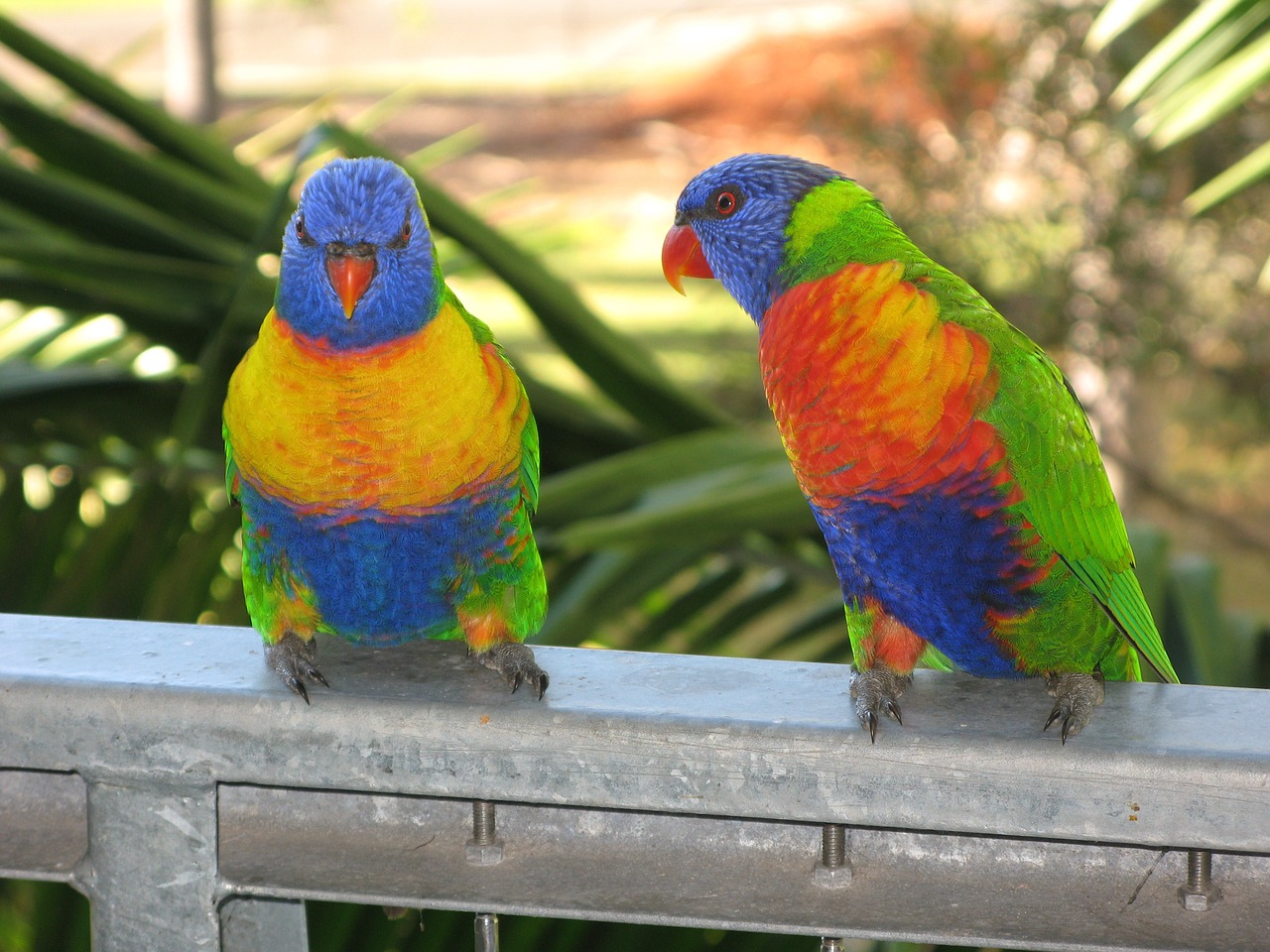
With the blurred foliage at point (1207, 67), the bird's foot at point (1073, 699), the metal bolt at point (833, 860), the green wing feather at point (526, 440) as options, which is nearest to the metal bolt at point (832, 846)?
the metal bolt at point (833, 860)

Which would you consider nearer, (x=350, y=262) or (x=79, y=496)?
(x=350, y=262)

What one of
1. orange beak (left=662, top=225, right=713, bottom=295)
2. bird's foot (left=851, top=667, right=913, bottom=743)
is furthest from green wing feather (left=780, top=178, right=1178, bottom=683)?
bird's foot (left=851, top=667, right=913, bottom=743)

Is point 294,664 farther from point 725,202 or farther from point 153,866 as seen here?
point 725,202

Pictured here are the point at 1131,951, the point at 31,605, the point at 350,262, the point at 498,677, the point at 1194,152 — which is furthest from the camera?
the point at 1194,152

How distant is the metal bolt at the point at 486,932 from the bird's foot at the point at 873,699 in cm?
30

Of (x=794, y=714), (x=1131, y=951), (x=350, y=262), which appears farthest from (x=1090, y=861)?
(x=350, y=262)

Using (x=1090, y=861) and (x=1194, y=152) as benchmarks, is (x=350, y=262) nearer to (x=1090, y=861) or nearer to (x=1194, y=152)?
(x=1090, y=861)

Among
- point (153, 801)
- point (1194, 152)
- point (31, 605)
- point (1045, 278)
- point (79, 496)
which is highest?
point (1194, 152)

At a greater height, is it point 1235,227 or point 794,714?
point 1235,227

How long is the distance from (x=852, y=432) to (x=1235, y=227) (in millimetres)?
2808

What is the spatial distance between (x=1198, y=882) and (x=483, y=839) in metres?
0.46

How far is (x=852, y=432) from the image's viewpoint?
1.25 meters

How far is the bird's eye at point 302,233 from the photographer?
1246 millimetres

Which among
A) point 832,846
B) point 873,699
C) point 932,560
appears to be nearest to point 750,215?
point 932,560
